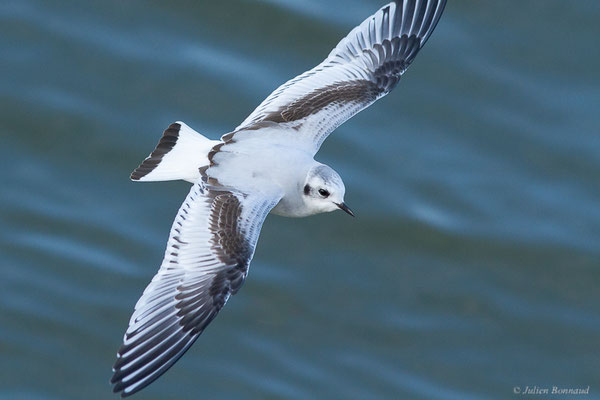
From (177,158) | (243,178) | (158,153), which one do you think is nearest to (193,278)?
(243,178)

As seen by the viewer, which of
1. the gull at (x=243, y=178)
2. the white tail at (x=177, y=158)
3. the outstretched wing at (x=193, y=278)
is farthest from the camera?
the white tail at (x=177, y=158)

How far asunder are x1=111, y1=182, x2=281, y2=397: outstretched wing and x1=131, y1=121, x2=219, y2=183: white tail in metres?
0.41

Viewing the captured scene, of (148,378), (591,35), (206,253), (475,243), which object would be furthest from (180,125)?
(591,35)

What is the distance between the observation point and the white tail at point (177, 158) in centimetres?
960

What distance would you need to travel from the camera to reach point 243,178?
30.9 feet

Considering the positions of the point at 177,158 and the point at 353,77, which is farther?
the point at 353,77

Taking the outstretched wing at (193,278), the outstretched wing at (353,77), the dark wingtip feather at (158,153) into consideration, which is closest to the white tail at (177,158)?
the dark wingtip feather at (158,153)

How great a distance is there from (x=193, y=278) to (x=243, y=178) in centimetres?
88

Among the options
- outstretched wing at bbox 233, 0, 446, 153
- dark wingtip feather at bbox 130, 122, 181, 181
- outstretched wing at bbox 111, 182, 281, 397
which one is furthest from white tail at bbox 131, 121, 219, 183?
outstretched wing at bbox 111, 182, 281, 397

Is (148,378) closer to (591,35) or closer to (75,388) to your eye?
(75,388)

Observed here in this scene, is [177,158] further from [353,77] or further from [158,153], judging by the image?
[353,77]

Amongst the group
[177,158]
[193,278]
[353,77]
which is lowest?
[193,278]

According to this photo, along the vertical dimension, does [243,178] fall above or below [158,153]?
below

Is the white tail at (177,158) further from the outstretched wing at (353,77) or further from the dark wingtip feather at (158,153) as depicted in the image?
the outstretched wing at (353,77)
